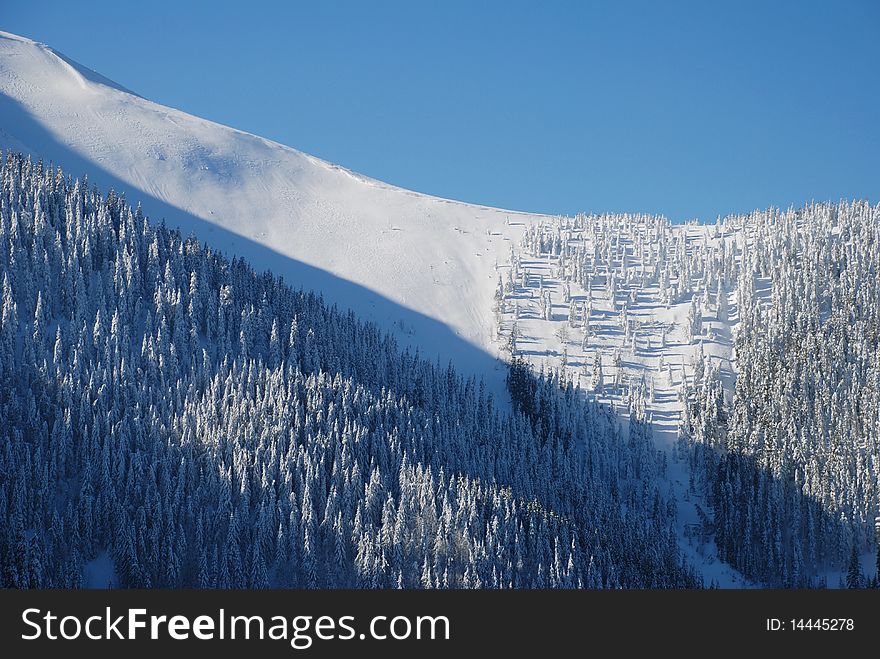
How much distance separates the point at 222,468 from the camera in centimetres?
14400

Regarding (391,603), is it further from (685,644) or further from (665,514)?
(665,514)

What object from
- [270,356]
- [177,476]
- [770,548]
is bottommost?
[770,548]

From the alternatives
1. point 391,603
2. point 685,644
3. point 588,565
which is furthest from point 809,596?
point 588,565

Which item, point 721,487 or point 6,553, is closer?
point 6,553

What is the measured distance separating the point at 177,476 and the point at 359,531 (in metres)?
27.4

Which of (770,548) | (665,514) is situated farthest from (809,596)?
(665,514)

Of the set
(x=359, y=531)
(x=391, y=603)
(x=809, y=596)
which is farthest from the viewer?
(x=359, y=531)

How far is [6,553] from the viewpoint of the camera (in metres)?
120

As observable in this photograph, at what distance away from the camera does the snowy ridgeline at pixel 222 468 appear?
133m

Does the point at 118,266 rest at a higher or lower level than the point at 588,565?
higher

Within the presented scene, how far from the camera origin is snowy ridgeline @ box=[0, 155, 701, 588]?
5226 inches

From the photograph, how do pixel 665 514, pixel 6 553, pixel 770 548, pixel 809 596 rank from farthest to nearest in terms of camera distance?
pixel 665 514, pixel 770 548, pixel 6 553, pixel 809 596

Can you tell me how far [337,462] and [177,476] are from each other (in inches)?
940

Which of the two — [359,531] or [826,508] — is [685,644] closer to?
[359,531]
